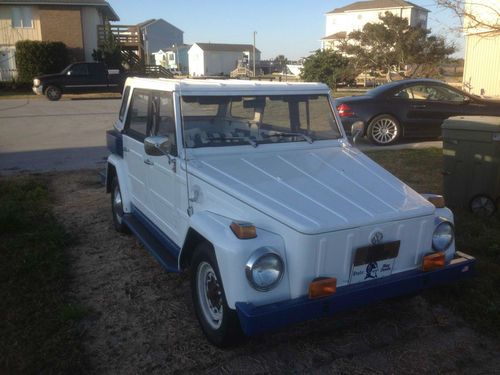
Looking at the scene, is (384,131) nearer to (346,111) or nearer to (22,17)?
(346,111)

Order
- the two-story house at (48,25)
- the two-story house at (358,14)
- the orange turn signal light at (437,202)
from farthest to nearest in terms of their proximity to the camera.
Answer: the two-story house at (358,14)
the two-story house at (48,25)
the orange turn signal light at (437,202)

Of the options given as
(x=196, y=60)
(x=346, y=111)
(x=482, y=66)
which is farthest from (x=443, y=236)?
(x=196, y=60)

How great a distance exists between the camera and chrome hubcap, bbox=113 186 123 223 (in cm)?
549

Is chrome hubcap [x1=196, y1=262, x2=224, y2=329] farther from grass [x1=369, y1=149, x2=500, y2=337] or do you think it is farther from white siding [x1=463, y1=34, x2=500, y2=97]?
white siding [x1=463, y1=34, x2=500, y2=97]

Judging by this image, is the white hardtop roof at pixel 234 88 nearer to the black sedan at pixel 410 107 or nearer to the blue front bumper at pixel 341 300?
the blue front bumper at pixel 341 300

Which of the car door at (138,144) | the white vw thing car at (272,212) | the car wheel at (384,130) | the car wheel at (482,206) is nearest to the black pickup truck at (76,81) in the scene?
the car wheel at (384,130)

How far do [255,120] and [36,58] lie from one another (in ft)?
97.1

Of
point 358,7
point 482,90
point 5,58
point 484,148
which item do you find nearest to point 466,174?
point 484,148

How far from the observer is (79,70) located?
950 inches

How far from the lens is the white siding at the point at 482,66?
2131cm

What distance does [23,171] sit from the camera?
880cm

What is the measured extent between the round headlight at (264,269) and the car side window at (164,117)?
1418mm

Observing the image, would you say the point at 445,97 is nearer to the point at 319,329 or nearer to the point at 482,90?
the point at 319,329

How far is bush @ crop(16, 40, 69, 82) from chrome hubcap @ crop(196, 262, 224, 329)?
100.0ft
